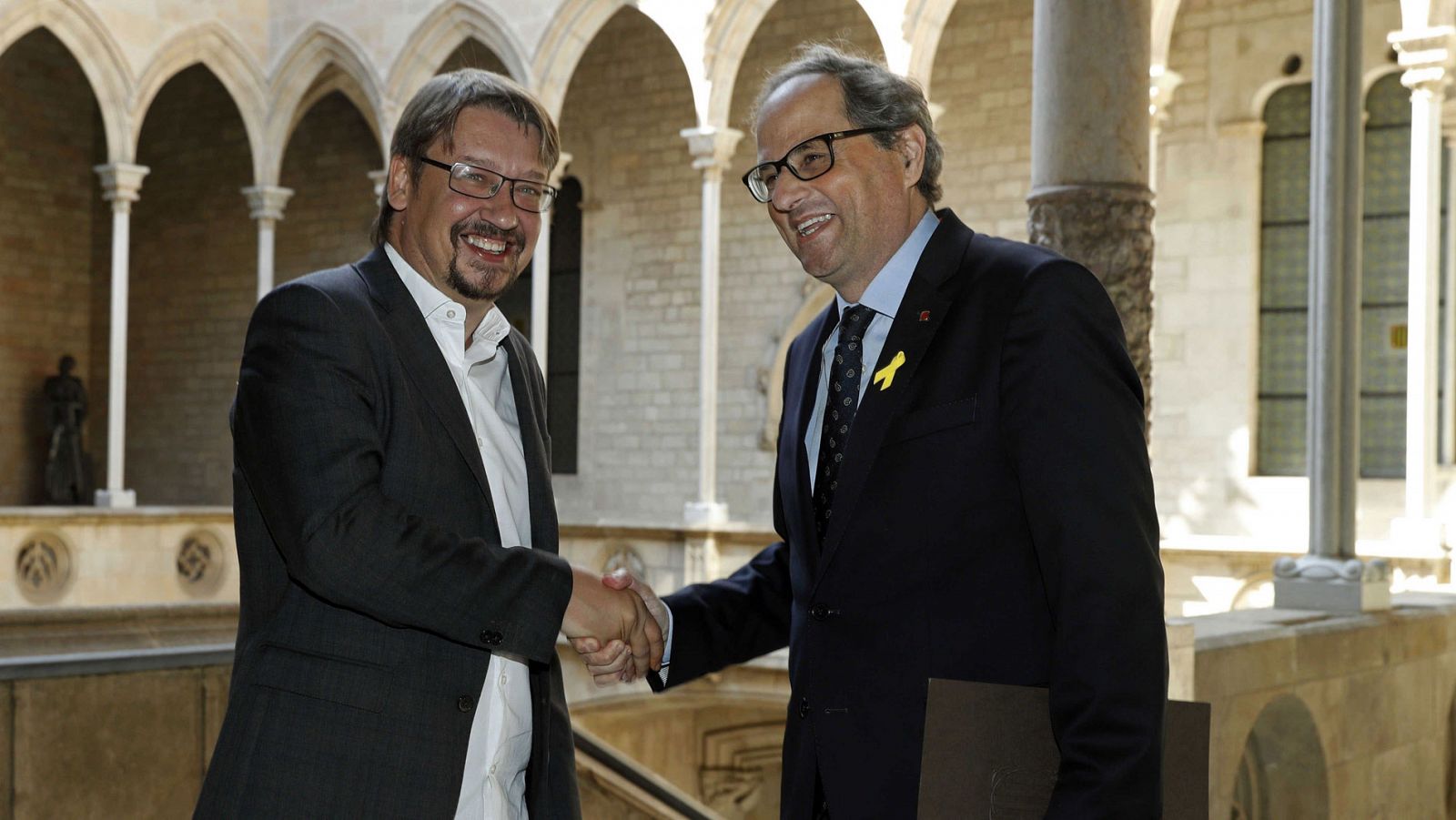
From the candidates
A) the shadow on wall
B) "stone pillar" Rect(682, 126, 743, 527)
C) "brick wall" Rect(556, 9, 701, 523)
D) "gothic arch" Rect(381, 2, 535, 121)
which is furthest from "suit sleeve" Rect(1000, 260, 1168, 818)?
"brick wall" Rect(556, 9, 701, 523)

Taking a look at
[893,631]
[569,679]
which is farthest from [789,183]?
[569,679]

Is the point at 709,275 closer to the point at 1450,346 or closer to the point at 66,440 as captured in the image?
the point at 1450,346

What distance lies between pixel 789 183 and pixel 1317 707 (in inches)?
137

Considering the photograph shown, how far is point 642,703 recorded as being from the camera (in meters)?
8.03

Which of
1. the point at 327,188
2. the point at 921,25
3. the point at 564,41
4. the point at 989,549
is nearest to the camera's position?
the point at 989,549

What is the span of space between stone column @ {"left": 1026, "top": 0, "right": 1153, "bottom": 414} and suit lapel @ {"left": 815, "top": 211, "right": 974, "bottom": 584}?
1943 mm

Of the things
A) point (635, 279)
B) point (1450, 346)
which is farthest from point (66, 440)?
point (1450, 346)

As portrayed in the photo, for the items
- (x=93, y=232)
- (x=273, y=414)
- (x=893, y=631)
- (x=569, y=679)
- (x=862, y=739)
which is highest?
(x=93, y=232)

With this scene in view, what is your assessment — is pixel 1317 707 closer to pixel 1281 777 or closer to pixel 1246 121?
pixel 1281 777

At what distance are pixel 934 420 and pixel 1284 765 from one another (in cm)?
348

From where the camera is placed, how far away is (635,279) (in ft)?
47.4

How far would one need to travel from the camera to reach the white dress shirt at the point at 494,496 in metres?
1.74

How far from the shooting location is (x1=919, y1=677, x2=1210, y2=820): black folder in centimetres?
139

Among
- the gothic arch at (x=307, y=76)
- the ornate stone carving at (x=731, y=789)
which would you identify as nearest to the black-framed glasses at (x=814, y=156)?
the ornate stone carving at (x=731, y=789)
